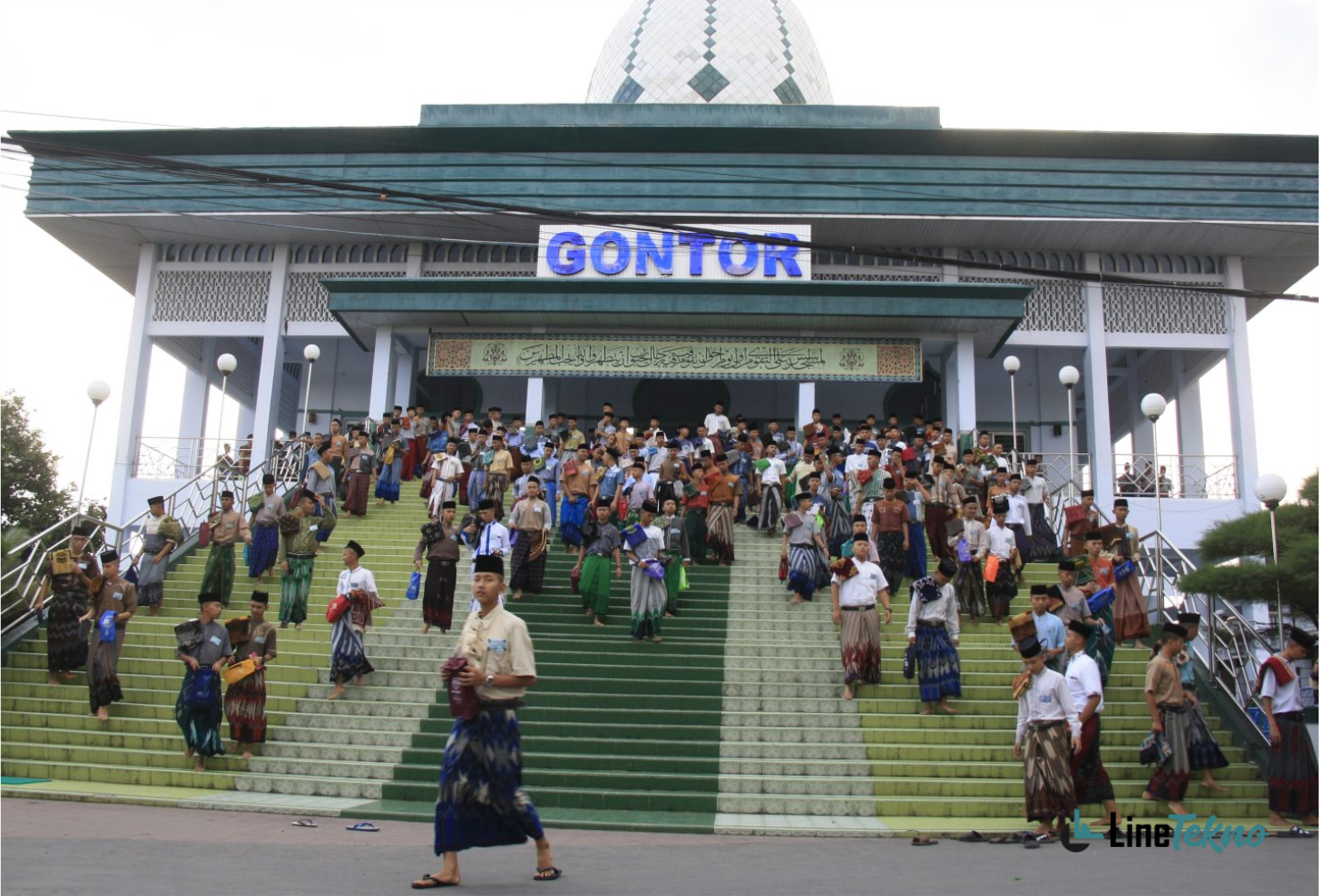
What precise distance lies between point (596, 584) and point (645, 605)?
2.35 ft

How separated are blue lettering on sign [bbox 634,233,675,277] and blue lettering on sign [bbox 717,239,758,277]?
0.92 m

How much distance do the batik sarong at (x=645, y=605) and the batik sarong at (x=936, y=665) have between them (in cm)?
282

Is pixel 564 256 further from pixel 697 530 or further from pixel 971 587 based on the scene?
pixel 971 587

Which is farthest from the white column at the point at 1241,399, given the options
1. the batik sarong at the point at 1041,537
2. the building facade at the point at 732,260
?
the batik sarong at the point at 1041,537

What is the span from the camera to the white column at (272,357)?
2172 cm

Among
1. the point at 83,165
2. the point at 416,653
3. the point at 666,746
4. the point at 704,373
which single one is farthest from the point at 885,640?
the point at 83,165

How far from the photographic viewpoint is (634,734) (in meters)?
9.80

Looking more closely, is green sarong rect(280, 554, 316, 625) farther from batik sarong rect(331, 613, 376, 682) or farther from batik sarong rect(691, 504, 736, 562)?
batik sarong rect(691, 504, 736, 562)

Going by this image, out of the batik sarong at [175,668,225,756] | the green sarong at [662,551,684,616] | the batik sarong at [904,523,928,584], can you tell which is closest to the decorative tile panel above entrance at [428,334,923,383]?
the batik sarong at [904,523,928,584]

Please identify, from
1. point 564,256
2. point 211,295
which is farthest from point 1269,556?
point 211,295

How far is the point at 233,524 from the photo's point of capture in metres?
12.6

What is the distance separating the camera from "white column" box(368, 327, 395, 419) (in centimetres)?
2094

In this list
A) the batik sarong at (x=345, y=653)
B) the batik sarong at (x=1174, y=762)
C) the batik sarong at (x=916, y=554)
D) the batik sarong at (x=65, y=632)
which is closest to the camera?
the batik sarong at (x=1174, y=762)

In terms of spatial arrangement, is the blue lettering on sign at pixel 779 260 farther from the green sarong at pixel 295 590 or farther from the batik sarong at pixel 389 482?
the green sarong at pixel 295 590
